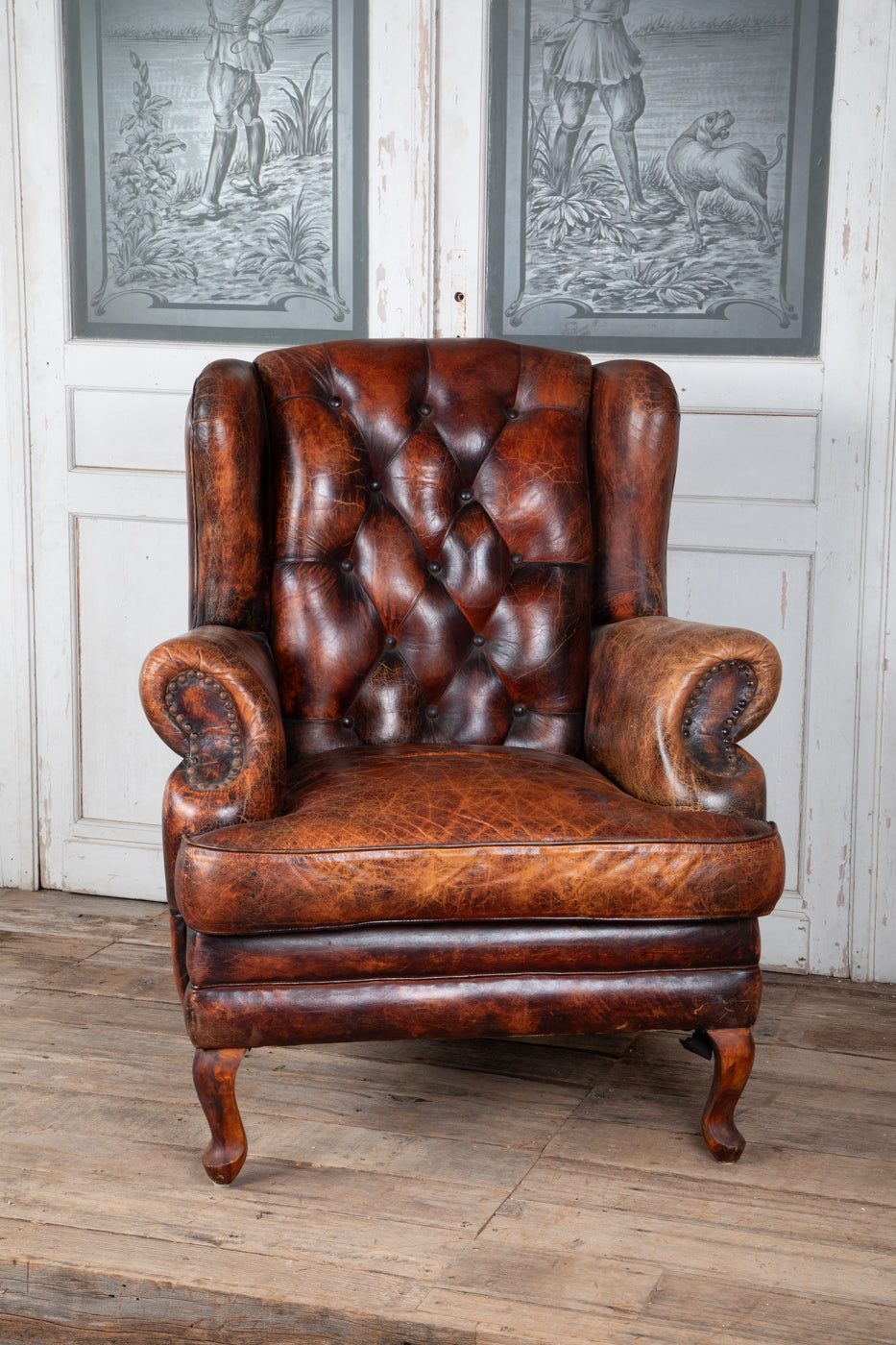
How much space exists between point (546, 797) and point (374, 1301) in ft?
2.02

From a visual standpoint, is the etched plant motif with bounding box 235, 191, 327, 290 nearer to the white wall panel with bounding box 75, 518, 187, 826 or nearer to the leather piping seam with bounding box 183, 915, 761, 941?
the white wall panel with bounding box 75, 518, 187, 826

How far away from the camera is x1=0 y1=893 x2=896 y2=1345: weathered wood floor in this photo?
1.44 m

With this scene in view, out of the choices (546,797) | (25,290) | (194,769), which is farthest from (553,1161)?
(25,290)

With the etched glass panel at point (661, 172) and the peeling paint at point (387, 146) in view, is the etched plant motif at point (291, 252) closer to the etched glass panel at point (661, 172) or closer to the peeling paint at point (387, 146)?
the peeling paint at point (387, 146)

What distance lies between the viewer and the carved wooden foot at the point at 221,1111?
1642 millimetres

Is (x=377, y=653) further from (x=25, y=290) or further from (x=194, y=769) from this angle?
(x=25, y=290)

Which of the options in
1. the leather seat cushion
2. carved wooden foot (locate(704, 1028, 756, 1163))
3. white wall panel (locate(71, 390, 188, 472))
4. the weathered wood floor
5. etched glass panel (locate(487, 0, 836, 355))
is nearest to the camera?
the weathered wood floor

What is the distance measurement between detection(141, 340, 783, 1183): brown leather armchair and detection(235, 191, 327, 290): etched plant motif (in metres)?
0.58

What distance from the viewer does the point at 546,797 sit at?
1.67 metres

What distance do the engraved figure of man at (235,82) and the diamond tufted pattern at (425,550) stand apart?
75 cm

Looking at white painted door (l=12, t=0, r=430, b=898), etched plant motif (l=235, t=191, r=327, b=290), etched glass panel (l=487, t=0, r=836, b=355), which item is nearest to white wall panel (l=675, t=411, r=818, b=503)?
etched glass panel (l=487, t=0, r=836, b=355)

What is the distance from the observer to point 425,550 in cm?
214

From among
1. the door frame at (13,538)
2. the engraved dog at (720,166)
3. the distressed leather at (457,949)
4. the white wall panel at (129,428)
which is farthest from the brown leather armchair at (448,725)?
the door frame at (13,538)

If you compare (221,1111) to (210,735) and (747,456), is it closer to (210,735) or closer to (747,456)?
(210,735)
